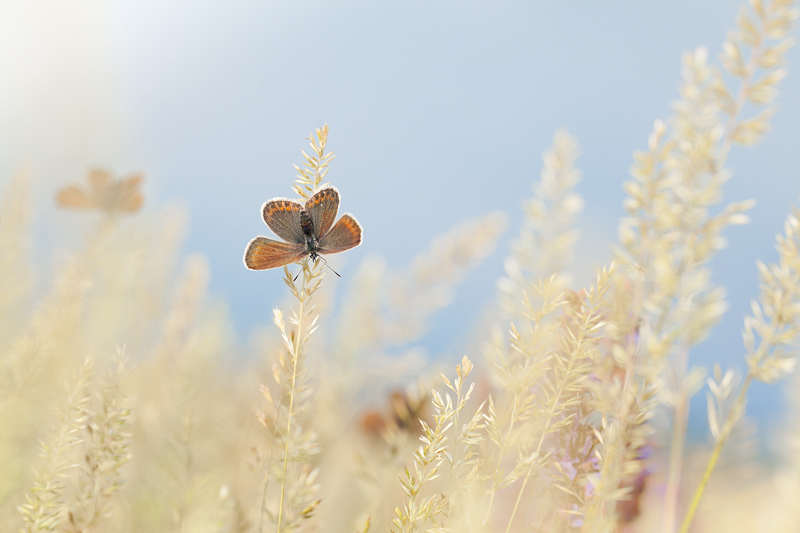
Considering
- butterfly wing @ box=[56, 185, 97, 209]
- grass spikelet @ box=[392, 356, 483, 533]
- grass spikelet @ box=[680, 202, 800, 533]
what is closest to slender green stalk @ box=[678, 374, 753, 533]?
grass spikelet @ box=[680, 202, 800, 533]

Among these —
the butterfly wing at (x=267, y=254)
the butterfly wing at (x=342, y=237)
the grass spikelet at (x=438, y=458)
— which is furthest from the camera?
the butterfly wing at (x=342, y=237)

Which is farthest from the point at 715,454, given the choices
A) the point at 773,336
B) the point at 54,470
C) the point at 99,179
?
the point at 99,179

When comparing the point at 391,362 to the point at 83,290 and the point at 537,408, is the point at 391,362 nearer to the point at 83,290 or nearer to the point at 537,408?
the point at 83,290

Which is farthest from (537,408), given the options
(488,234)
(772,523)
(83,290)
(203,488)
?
(83,290)

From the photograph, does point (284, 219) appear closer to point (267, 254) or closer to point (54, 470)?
point (267, 254)

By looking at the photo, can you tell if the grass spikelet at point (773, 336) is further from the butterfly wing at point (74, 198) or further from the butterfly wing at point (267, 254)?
the butterfly wing at point (74, 198)

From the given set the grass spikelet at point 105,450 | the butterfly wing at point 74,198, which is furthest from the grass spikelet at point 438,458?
the butterfly wing at point 74,198
